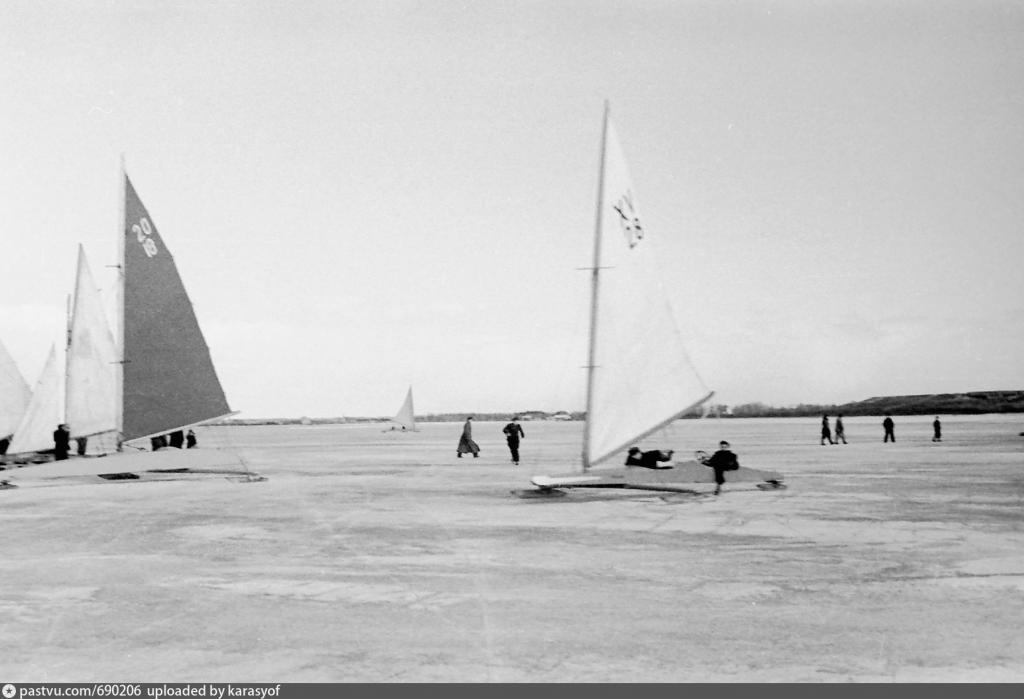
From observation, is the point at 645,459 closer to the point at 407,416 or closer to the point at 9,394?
the point at 9,394

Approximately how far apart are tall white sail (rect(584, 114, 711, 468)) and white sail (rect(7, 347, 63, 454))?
73.9 feet

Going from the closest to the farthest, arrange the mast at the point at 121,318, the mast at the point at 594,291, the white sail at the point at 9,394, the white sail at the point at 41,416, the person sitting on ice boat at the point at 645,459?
1. the mast at the point at 594,291
2. the person sitting on ice boat at the point at 645,459
3. the mast at the point at 121,318
4. the white sail at the point at 41,416
5. the white sail at the point at 9,394

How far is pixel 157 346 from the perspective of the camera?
72.3 ft

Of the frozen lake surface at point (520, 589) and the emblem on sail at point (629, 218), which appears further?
the emblem on sail at point (629, 218)

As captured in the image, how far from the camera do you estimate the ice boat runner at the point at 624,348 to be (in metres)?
17.0

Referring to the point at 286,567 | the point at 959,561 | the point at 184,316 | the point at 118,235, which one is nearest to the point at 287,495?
the point at 184,316

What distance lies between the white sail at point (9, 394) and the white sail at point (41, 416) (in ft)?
1.09

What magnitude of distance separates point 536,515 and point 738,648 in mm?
8519

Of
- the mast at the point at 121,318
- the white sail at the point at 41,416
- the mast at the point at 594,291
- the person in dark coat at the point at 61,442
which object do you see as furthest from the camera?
the white sail at the point at 41,416

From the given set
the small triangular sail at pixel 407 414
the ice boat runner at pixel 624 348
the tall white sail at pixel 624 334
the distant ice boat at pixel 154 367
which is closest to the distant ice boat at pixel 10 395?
the distant ice boat at pixel 154 367

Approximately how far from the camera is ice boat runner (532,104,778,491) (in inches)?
671

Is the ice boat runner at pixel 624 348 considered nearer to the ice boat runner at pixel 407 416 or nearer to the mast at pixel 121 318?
the mast at pixel 121 318
